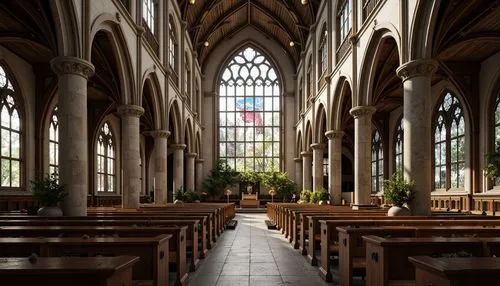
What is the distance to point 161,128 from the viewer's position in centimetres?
2330

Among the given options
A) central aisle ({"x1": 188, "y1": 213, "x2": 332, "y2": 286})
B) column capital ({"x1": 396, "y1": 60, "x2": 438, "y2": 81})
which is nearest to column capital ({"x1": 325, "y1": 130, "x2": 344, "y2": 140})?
central aisle ({"x1": 188, "y1": 213, "x2": 332, "y2": 286})

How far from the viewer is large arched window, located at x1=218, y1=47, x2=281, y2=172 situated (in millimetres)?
41562

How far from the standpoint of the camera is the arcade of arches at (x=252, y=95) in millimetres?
12078

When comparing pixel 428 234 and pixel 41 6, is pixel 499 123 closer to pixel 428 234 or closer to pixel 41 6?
pixel 428 234

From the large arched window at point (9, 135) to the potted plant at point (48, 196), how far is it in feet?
26.0

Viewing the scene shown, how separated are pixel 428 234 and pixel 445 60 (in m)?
15.2

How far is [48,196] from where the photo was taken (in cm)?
1109

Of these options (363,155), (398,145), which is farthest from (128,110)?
(398,145)

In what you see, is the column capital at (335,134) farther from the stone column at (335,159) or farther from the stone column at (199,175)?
the stone column at (199,175)

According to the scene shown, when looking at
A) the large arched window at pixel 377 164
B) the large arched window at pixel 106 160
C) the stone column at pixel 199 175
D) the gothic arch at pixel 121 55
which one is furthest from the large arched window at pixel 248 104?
the gothic arch at pixel 121 55

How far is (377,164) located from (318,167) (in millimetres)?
7050

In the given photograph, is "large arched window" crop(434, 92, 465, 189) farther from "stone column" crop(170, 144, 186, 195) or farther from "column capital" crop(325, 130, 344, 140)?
"stone column" crop(170, 144, 186, 195)

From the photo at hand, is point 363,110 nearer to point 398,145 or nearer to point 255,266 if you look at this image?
point 255,266

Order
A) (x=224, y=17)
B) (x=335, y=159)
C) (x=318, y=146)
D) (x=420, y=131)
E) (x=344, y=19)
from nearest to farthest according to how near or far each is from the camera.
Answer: (x=420, y=131)
(x=344, y=19)
(x=335, y=159)
(x=318, y=146)
(x=224, y=17)
